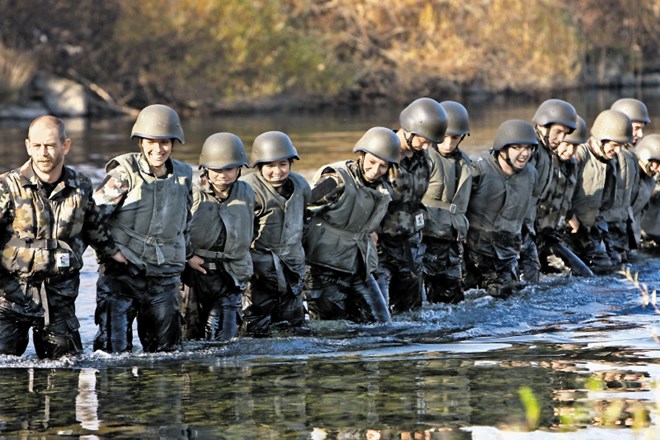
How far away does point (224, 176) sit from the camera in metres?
10.8

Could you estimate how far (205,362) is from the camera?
10453 mm

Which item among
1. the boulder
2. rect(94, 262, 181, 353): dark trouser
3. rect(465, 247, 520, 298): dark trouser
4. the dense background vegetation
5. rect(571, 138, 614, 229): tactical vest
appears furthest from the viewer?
Answer: the dense background vegetation

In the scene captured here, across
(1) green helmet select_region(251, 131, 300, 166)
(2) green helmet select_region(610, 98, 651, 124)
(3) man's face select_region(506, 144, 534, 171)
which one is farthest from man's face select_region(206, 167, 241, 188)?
(2) green helmet select_region(610, 98, 651, 124)

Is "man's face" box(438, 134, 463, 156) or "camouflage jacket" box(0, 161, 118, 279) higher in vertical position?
"man's face" box(438, 134, 463, 156)

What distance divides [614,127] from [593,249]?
1441mm

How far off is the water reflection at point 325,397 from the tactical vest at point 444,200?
259 centimetres

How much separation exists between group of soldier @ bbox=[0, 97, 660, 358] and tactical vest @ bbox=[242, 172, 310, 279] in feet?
0.04

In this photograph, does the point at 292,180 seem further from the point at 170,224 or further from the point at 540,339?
the point at 540,339

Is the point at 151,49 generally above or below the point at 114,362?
above

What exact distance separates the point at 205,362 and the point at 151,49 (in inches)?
1500

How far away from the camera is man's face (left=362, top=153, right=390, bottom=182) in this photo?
11.7 metres

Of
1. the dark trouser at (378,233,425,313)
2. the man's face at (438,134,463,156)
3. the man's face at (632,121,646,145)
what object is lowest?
the dark trouser at (378,233,425,313)

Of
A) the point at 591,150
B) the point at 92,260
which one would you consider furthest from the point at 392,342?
the point at 92,260

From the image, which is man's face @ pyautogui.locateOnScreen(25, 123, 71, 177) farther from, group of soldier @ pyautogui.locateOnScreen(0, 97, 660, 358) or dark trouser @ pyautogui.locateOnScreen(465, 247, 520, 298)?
dark trouser @ pyautogui.locateOnScreen(465, 247, 520, 298)
